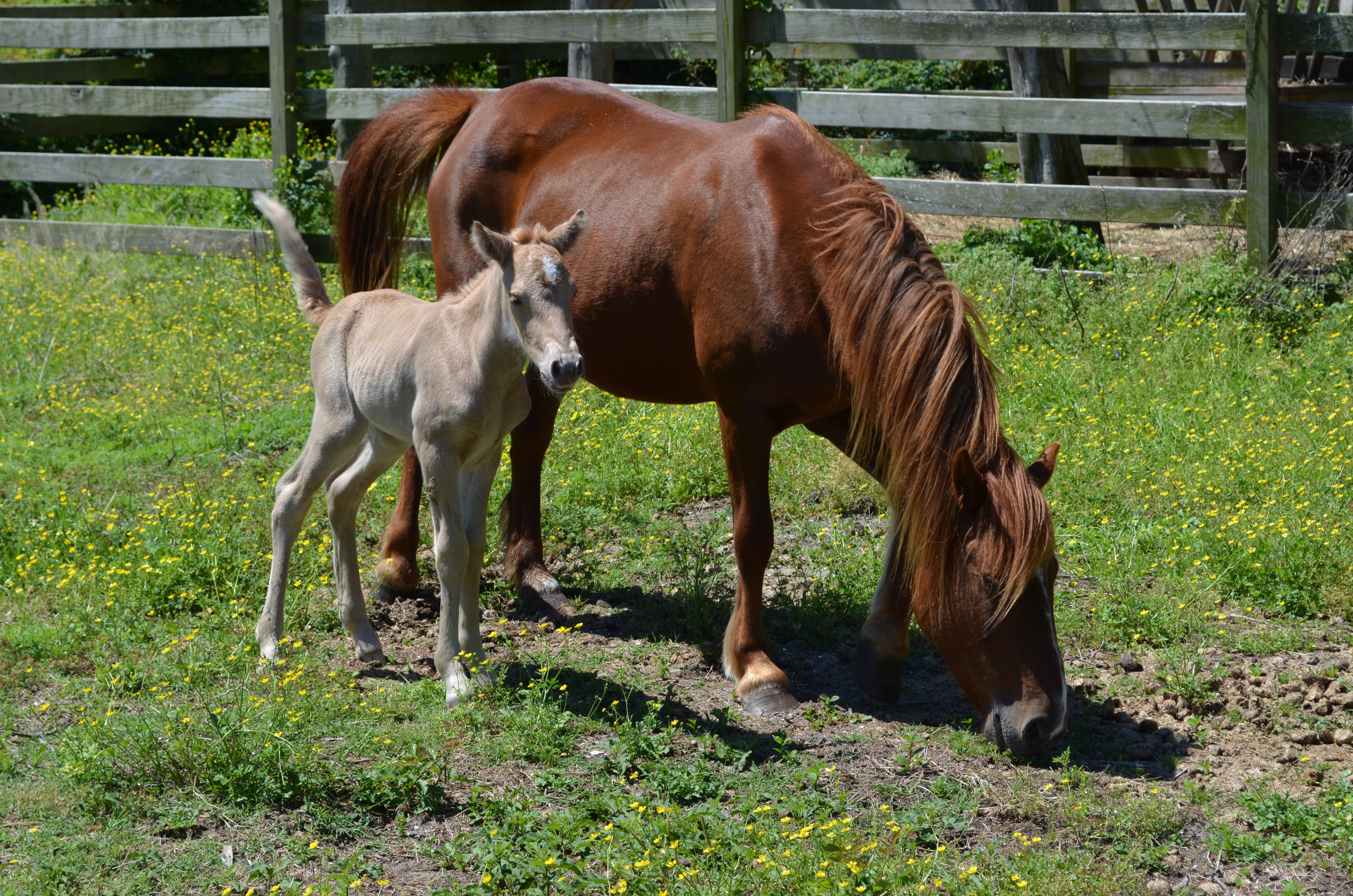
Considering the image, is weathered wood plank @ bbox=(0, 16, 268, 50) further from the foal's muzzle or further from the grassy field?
the foal's muzzle

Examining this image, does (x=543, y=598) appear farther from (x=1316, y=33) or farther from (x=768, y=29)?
(x=1316, y=33)

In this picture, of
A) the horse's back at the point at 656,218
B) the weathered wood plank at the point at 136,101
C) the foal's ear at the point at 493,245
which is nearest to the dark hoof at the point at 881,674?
the horse's back at the point at 656,218

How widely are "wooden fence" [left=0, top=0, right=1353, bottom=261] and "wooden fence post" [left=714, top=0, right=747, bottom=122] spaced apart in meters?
0.01

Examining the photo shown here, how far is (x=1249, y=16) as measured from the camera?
7.56 meters

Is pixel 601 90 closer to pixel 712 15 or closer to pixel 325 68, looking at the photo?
pixel 712 15

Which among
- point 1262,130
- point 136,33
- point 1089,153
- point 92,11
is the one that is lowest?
point 1262,130

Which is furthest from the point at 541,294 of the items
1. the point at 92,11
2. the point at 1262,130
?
the point at 92,11

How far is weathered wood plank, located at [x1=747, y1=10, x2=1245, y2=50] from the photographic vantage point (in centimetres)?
781

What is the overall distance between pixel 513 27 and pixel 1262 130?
5.57 meters

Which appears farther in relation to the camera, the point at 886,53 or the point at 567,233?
the point at 886,53

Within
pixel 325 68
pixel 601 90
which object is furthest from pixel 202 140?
pixel 601 90

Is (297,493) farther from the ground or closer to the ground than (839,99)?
closer to the ground

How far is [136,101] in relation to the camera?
36.0ft

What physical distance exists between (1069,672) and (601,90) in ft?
11.3
